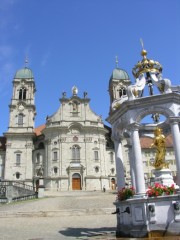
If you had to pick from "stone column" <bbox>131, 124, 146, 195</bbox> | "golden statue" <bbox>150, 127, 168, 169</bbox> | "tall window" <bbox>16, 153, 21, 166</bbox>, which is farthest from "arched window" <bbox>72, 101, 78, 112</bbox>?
"stone column" <bbox>131, 124, 146, 195</bbox>

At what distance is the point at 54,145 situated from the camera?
54281mm

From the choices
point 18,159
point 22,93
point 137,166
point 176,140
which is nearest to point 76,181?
point 18,159

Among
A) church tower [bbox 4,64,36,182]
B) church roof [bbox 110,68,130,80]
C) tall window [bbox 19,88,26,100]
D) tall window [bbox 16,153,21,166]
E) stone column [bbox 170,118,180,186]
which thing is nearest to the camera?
stone column [bbox 170,118,180,186]

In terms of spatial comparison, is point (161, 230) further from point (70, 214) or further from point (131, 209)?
point (70, 214)

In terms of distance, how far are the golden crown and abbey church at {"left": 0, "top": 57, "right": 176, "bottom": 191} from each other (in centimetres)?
3836

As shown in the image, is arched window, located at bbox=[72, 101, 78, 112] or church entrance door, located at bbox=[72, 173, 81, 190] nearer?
church entrance door, located at bbox=[72, 173, 81, 190]

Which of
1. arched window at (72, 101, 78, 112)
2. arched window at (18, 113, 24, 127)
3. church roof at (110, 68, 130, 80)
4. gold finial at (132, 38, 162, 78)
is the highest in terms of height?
church roof at (110, 68, 130, 80)

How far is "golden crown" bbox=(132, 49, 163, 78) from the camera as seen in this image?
46.7 ft

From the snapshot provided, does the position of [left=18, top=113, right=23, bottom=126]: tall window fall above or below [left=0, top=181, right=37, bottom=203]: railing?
above

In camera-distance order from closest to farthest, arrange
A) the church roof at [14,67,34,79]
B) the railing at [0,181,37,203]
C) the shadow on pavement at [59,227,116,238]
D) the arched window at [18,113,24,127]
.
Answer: the shadow on pavement at [59,227,116,238]
the railing at [0,181,37,203]
the arched window at [18,113,24,127]
the church roof at [14,67,34,79]

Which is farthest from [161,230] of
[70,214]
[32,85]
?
[32,85]

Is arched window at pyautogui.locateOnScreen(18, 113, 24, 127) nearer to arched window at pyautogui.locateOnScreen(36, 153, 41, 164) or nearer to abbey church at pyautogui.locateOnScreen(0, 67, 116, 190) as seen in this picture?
abbey church at pyautogui.locateOnScreen(0, 67, 116, 190)

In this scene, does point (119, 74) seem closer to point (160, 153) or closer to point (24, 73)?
point (24, 73)

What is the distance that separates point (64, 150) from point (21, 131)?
10.6 metres
